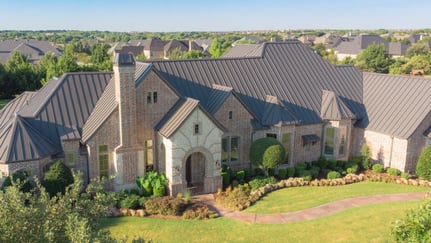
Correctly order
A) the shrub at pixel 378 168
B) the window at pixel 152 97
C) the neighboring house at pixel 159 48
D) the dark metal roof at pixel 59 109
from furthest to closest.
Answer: the neighboring house at pixel 159 48
the shrub at pixel 378 168
the window at pixel 152 97
the dark metal roof at pixel 59 109

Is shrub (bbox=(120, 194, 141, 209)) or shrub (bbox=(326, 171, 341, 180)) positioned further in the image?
shrub (bbox=(326, 171, 341, 180))

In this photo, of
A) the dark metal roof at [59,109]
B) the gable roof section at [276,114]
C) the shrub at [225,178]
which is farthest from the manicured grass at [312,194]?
the dark metal roof at [59,109]

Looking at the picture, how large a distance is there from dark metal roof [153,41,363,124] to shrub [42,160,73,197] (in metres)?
9.71

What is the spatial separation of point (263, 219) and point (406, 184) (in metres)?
12.6

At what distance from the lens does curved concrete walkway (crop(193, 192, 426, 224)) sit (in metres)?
22.3

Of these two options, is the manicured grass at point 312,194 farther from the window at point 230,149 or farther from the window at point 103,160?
the window at point 103,160

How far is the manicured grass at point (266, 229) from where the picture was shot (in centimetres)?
1984

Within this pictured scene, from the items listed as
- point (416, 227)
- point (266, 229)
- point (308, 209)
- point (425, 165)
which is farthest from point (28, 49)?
point (416, 227)

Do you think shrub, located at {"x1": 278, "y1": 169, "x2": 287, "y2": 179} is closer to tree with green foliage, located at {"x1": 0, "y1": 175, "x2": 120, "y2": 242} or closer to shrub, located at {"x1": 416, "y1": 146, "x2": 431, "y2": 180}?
shrub, located at {"x1": 416, "y1": 146, "x2": 431, "y2": 180}

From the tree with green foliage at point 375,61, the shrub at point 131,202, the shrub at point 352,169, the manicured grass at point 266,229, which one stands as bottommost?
the manicured grass at point 266,229

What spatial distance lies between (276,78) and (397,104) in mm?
9780

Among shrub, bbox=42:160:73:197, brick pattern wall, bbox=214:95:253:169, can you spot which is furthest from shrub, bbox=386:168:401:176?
shrub, bbox=42:160:73:197

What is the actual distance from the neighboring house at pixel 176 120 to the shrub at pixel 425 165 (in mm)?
5625

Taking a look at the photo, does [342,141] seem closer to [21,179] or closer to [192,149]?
[192,149]
